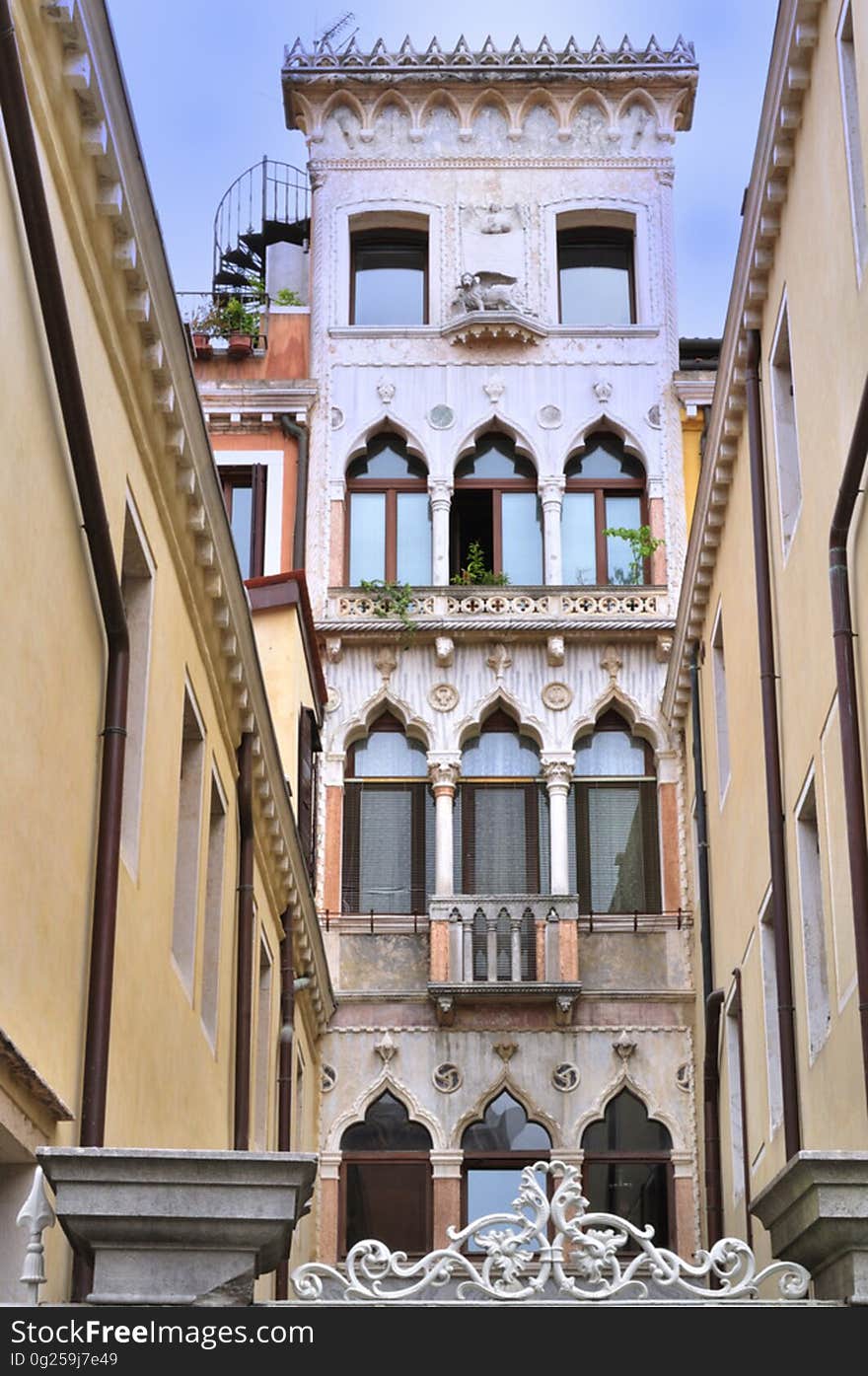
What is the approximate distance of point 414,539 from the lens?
27.5 meters

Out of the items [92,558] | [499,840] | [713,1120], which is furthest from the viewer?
[499,840]

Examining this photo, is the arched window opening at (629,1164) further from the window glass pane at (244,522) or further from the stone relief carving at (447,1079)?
the window glass pane at (244,522)

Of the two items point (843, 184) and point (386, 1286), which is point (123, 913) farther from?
point (386, 1286)

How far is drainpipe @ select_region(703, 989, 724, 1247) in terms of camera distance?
21.4 meters

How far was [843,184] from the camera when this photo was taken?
1340 centimetres

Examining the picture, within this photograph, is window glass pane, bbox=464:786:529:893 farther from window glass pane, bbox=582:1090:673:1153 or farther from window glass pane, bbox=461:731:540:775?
window glass pane, bbox=582:1090:673:1153

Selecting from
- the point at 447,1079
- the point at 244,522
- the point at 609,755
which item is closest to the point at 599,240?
the point at 244,522

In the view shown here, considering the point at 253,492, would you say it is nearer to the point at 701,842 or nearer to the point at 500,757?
the point at 500,757

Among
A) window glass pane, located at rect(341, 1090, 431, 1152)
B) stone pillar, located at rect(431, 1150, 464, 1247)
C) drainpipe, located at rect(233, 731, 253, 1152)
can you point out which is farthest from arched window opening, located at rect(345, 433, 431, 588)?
drainpipe, located at rect(233, 731, 253, 1152)

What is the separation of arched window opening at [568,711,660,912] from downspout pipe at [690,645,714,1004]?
220 centimetres

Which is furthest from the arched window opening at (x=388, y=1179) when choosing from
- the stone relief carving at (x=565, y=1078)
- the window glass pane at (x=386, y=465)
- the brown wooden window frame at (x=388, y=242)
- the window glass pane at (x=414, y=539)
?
the brown wooden window frame at (x=388, y=242)

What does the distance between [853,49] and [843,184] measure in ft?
2.68

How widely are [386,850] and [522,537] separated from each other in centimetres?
447
